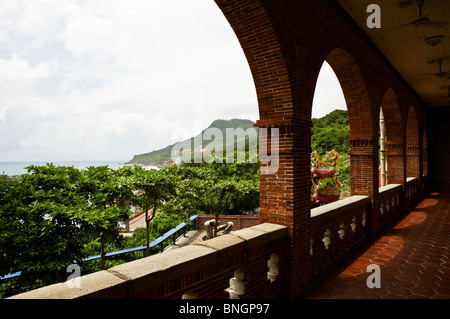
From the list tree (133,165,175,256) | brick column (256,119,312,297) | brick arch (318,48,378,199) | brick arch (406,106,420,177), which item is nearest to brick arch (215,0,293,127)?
brick column (256,119,312,297)

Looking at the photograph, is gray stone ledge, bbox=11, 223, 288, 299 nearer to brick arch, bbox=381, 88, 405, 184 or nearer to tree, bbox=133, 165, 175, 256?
tree, bbox=133, 165, 175, 256

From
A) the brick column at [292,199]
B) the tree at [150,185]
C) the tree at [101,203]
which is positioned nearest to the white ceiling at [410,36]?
the brick column at [292,199]

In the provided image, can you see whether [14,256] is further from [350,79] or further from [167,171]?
[350,79]

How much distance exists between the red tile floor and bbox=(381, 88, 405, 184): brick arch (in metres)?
3.17

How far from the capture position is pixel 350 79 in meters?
6.35

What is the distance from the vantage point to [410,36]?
636 cm

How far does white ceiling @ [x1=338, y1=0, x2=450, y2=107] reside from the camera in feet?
16.3

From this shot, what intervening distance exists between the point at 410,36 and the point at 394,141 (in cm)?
460

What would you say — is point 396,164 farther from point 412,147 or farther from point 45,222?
point 45,222

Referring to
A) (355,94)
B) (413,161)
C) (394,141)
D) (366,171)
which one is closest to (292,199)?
(366,171)

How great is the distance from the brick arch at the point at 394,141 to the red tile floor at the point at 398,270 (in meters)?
3.17
